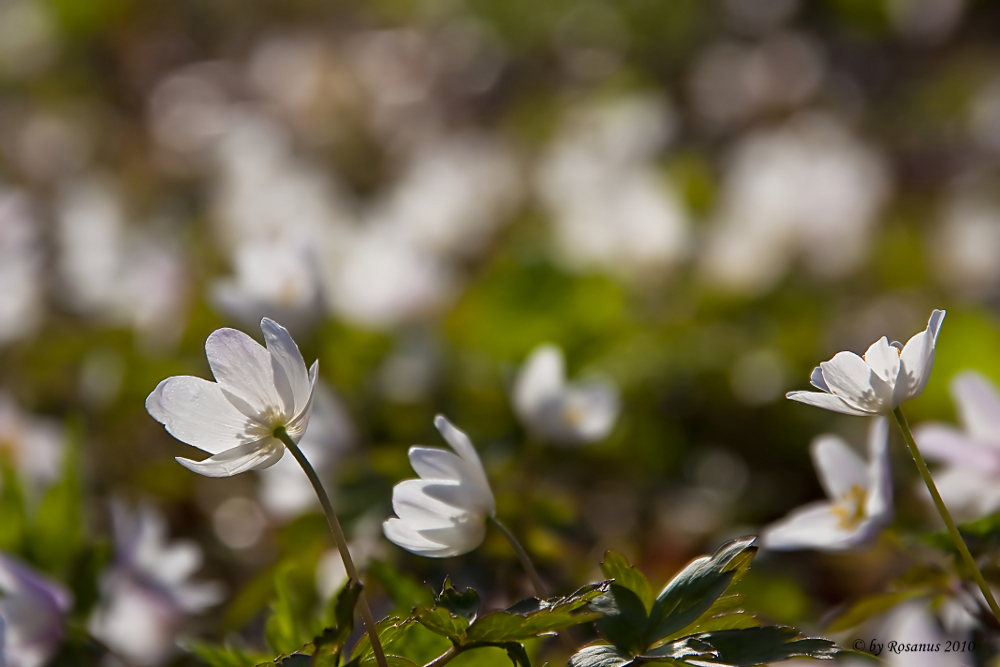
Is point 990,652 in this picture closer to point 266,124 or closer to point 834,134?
point 834,134

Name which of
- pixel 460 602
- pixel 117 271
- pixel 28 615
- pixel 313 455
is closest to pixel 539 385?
pixel 313 455

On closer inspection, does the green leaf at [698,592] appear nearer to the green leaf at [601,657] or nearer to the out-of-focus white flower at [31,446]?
the green leaf at [601,657]

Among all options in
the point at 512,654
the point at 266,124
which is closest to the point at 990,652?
the point at 512,654

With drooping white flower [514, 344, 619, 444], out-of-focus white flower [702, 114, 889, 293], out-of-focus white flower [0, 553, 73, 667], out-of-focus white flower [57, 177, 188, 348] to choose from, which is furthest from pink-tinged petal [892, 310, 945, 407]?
out-of-focus white flower [57, 177, 188, 348]

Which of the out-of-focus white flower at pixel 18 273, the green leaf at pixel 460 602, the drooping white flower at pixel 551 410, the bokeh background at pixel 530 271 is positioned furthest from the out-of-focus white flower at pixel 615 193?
the green leaf at pixel 460 602

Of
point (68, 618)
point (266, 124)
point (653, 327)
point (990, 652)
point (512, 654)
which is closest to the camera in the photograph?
point (512, 654)

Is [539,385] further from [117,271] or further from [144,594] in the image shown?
[117,271]

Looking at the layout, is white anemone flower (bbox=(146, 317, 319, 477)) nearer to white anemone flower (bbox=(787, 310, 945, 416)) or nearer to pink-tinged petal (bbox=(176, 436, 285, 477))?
pink-tinged petal (bbox=(176, 436, 285, 477))
